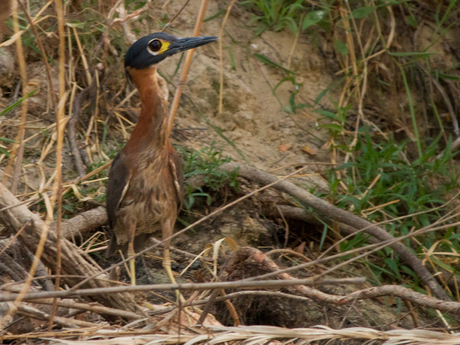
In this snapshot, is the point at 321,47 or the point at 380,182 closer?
the point at 380,182

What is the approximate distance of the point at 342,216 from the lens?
389 cm

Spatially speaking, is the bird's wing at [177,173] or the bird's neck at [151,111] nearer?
the bird's neck at [151,111]

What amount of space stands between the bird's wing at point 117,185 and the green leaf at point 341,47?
2659mm

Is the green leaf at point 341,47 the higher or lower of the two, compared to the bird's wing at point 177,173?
higher

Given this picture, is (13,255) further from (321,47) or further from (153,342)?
(321,47)

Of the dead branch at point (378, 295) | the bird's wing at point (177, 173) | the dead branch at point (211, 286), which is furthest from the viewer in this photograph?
the bird's wing at point (177, 173)

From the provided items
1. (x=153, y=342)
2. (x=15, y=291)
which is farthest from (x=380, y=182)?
(x=15, y=291)

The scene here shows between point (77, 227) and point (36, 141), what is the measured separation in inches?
43.0

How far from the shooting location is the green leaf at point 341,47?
5.12 metres

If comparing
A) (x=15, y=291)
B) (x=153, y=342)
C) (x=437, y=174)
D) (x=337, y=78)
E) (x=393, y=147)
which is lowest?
(x=437, y=174)

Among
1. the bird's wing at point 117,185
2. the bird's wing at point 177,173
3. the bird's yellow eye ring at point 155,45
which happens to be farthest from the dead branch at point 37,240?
the bird's yellow eye ring at point 155,45

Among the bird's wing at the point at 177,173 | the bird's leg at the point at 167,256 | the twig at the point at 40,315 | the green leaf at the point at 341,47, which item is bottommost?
the bird's leg at the point at 167,256

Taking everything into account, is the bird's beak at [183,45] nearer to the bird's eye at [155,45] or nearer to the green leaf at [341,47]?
the bird's eye at [155,45]

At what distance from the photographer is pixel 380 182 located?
443cm
